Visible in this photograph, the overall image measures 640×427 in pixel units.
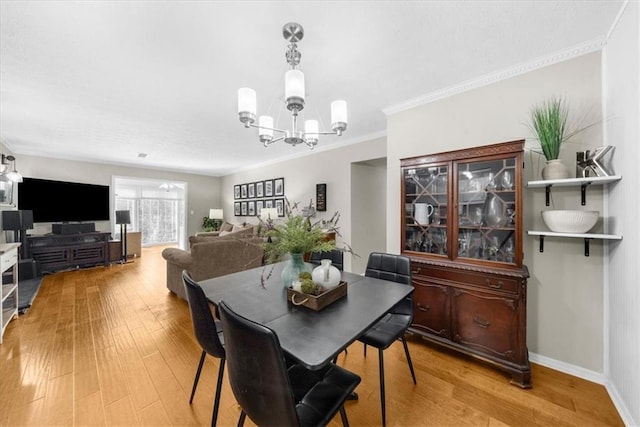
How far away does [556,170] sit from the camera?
177 cm

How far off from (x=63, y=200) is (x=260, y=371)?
6.89 meters

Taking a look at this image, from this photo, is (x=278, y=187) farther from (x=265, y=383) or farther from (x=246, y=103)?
(x=265, y=383)

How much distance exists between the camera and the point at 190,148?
4.74 m

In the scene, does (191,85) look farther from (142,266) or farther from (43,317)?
(142,266)

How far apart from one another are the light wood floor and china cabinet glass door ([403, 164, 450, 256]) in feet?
3.16

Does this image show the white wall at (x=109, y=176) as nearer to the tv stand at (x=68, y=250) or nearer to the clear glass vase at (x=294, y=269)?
the tv stand at (x=68, y=250)

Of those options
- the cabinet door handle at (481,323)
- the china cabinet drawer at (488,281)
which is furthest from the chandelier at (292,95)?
the cabinet door handle at (481,323)

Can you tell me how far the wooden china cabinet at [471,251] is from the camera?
185cm

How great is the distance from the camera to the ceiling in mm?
1483

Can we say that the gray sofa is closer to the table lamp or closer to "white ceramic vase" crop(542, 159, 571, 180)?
"white ceramic vase" crop(542, 159, 571, 180)

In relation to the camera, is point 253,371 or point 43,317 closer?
point 253,371

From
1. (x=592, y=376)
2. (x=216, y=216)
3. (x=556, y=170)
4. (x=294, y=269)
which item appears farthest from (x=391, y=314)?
(x=216, y=216)

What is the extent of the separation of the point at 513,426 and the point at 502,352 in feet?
1.68

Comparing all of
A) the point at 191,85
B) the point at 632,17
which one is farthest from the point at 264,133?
the point at 632,17
